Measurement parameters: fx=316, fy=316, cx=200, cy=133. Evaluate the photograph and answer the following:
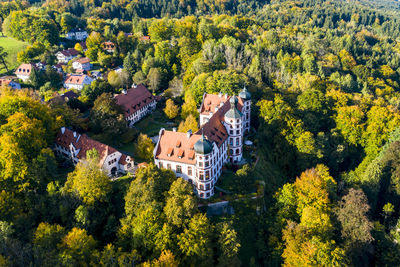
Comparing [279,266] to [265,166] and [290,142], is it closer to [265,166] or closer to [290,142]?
[265,166]

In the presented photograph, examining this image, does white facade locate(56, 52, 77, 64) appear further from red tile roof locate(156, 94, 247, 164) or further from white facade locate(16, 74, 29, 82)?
red tile roof locate(156, 94, 247, 164)

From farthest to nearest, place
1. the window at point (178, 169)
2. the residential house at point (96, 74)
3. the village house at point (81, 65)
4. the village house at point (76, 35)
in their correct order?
the village house at point (76, 35) < the village house at point (81, 65) < the residential house at point (96, 74) < the window at point (178, 169)

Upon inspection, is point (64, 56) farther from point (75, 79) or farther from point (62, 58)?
point (75, 79)

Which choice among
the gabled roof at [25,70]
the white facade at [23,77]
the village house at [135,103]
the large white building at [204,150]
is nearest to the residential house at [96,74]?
the gabled roof at [25,70]

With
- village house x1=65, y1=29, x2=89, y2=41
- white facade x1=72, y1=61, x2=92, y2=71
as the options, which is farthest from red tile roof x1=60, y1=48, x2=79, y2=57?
village house x1=65, y1=29, x2=89, y2=41

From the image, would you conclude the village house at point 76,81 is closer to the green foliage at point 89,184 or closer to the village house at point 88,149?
the village house at point 88,149

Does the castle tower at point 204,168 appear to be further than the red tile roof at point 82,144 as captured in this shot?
No

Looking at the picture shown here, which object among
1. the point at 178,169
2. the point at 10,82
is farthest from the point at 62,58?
the point at 178,169

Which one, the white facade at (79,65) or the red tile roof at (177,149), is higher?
the red tile roof at (177,149)
